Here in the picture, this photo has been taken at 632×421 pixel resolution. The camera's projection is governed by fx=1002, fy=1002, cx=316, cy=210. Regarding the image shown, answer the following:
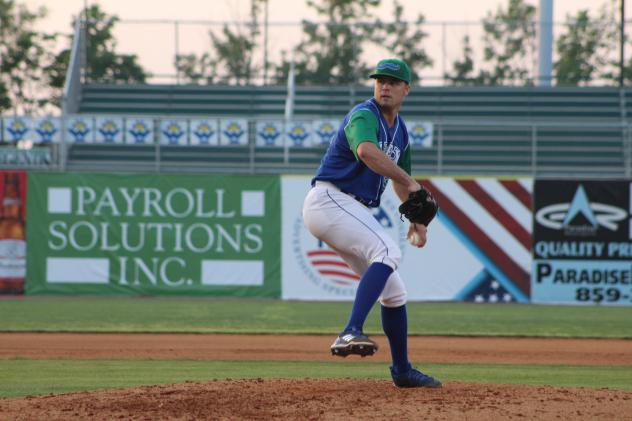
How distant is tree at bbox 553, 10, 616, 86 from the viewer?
2325 cm

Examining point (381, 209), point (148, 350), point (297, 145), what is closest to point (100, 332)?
point (148, 350)

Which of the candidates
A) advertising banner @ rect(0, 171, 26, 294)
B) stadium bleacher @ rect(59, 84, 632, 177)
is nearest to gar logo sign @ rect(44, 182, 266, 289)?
advertising banner @ rect(0, 171, 26, 294)

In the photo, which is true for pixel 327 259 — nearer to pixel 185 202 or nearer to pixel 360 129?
pixel 185 202

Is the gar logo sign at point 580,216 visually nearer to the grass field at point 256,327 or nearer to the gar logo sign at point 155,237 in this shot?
the grass field at point 256,327

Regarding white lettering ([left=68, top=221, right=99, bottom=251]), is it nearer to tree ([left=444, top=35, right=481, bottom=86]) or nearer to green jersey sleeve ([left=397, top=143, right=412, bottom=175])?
tree ([left=444, top=35, right=481, bottom=86])

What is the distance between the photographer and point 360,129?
5.72 m

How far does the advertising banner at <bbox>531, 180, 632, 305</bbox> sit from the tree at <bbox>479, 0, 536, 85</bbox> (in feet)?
22.0

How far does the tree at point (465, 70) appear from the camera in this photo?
22619 millimetres

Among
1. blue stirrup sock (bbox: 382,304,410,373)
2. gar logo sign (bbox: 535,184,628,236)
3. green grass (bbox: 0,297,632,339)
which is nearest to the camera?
blue stirrup sock (bbox: 382,304,410,373)

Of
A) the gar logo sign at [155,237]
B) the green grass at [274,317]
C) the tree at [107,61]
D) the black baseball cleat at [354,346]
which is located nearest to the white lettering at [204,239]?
the gar logo sign at [155,237]

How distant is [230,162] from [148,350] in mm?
10833

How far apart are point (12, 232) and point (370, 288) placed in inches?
489

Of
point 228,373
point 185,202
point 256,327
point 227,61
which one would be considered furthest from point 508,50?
point 228,373

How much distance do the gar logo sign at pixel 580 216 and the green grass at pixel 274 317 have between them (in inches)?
52.9
